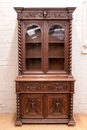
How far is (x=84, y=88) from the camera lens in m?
3.74

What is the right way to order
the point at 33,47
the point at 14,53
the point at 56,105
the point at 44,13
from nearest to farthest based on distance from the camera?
the point at 44,13
the point at 56,105
the point at 33,47
the point at 14,53

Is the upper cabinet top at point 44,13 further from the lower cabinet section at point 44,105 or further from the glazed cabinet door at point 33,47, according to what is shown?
the lower cabinet section at point 44,105

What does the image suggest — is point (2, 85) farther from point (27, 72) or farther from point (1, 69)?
point (27, 72)

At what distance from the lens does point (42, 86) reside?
3.15 meters

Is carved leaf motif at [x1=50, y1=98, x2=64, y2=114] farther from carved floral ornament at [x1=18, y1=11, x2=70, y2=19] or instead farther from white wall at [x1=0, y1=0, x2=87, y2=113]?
carved floral ornament at [x1=18, y1=11, x2=70, y2=19]

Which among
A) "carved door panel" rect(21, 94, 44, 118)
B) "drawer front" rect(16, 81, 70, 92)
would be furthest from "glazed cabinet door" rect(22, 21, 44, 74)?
"carved door panel" rect(21, 94, 44, 118)

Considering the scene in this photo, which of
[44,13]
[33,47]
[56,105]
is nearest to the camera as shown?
[44,13]

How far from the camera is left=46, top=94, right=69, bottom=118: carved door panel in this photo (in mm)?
3207

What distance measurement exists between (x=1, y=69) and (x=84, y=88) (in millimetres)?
1790

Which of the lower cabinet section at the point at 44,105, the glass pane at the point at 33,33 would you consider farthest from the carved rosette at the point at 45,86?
the glass pane at the point at 33,33

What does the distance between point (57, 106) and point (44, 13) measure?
1676 millimetres

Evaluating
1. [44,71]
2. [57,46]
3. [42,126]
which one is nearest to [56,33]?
[57,46]

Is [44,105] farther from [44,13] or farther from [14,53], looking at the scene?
[44,13]

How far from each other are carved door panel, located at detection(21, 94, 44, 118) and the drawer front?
0.40ft
